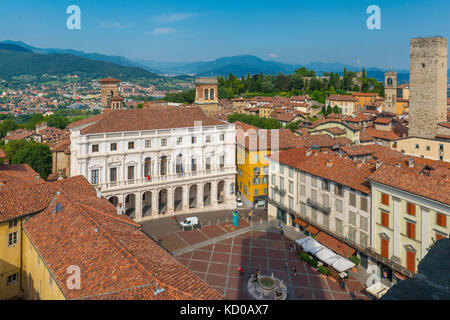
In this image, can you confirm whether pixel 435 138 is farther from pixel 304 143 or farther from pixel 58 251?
pixel 58 251

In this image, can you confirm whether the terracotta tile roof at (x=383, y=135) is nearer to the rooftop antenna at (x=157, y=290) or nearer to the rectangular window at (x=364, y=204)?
the rectangular window at (x=364, y=204)

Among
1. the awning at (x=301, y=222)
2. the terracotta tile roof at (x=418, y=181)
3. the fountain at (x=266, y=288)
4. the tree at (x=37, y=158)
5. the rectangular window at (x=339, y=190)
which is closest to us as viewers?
the terracotta tile roof at (x=418, y=181)

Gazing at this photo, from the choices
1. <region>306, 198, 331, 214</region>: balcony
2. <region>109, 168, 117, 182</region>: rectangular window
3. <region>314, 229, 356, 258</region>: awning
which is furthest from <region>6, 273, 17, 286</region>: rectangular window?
<region>306, 198, 331, 214</region>: balcony

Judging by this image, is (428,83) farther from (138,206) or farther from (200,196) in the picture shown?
(138,206)

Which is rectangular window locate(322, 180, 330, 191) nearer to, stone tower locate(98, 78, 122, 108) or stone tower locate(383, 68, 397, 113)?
stone tower locate(98, 78, 122, 108)

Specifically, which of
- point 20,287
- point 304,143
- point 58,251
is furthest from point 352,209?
point 20,287

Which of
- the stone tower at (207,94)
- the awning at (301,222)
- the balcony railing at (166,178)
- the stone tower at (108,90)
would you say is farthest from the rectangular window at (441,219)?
the stone tower at (108,90)
